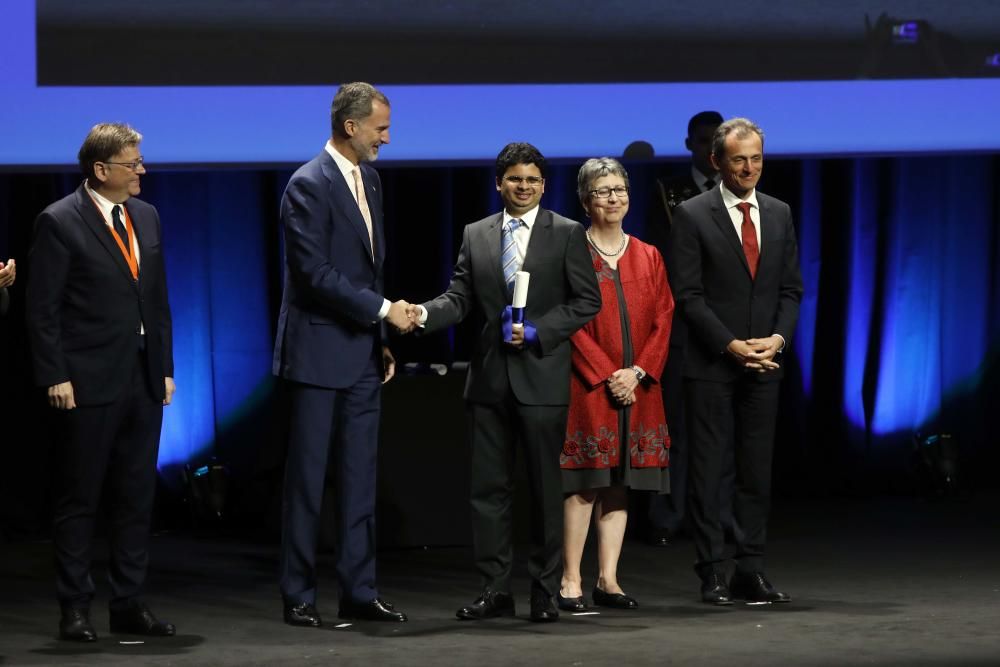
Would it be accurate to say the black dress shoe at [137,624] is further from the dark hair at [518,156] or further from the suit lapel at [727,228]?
the suit lapel at [727,228]

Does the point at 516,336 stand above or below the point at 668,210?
below

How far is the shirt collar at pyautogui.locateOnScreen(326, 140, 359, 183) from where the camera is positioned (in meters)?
4.30

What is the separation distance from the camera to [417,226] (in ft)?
22.3

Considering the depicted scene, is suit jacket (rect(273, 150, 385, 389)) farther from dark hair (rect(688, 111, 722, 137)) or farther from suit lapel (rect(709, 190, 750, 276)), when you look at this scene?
dark hair (rect(688, 111, 722, 137))

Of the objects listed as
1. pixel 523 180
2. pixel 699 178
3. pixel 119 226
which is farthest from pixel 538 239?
pixel 699 178

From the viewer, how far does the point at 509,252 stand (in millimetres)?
4383

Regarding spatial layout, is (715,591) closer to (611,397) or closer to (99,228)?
(611,397)

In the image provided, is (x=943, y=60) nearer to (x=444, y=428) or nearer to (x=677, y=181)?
(x=677, y=181)

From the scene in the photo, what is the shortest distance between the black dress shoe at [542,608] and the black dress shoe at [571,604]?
0.62 feet

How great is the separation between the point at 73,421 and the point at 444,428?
2004 mm

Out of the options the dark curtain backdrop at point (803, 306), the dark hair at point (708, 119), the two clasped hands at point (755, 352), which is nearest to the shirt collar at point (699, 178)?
the dark hair at point (708, 119)

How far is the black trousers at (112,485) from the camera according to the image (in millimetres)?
4090

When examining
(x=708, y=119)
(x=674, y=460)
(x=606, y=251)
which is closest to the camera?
(x=606, y=251)

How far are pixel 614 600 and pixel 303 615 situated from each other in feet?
3.03
